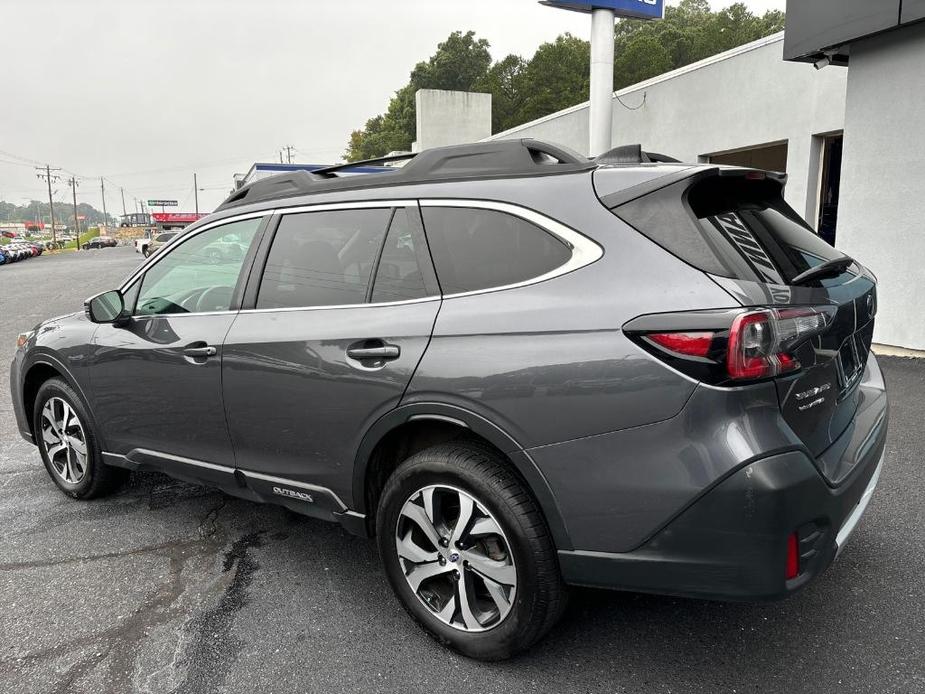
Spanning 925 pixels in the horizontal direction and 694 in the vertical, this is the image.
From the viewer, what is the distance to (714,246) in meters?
2.10

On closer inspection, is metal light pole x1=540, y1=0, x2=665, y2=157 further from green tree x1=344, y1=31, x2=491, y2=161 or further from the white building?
green tree x1=344, y1=31, x2=491, y2=161

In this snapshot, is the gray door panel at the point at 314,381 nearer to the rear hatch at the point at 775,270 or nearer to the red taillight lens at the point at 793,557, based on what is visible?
the rear hatch at the point at 775,270

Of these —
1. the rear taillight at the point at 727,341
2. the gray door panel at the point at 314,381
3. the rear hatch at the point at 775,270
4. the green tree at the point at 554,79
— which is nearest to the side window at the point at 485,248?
the gray door panel at the point at 314,381

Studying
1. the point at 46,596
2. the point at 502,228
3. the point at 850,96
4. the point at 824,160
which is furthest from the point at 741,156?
the point at 46,596

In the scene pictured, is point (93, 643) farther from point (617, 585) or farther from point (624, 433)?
point (624, 433)

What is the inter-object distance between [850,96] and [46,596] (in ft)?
29.4

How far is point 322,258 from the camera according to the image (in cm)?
293

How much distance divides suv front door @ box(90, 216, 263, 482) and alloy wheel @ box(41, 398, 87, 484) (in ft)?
1.08

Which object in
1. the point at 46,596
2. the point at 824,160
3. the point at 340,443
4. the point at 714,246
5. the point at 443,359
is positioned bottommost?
the point at 46,596

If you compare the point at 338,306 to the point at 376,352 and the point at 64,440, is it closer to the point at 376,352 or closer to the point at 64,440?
the point at 376,352

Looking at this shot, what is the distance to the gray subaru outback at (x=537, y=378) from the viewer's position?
1982 mm

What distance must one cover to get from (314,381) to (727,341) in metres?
1.54

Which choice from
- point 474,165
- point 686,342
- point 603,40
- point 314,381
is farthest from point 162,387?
point 603,40

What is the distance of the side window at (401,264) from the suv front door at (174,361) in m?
0.80
